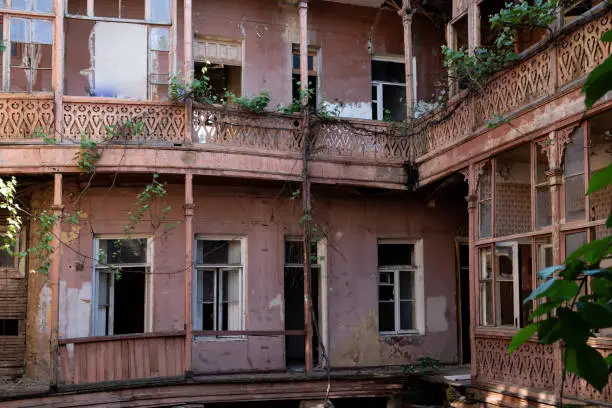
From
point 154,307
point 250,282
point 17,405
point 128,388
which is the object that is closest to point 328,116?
point 250,282

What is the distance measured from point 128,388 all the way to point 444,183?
613 cm

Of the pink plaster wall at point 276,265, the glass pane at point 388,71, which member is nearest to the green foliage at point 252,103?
the pink plaster wall at point 276,265

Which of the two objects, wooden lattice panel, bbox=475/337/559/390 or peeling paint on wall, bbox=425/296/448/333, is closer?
wooden lattice panel, bbox=475/337/559/390

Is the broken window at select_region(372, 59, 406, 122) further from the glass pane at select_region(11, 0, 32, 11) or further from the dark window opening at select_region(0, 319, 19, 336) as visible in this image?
the dark window opening at select_region(0, 319, 19, 336)

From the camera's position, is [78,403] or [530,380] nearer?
[530,380]

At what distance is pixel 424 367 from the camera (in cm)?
1302

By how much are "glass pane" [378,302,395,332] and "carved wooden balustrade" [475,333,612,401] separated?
3.69 m

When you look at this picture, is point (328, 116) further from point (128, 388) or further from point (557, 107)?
point (128, 388)

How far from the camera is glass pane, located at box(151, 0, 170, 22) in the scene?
476 inches

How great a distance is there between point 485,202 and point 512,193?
0.42 m

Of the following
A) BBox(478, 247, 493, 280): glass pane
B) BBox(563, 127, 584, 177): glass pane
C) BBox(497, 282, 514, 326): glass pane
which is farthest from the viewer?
BBox(478, 247, 493, 280): glass pane

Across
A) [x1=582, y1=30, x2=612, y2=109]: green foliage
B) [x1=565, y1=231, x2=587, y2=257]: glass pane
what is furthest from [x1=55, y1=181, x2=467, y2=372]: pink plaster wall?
[x1=582, y1=30, x2=612, y2=109]: green foliage

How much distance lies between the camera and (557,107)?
9.11 m

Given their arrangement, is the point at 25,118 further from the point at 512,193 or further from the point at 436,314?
the point at 436,314
